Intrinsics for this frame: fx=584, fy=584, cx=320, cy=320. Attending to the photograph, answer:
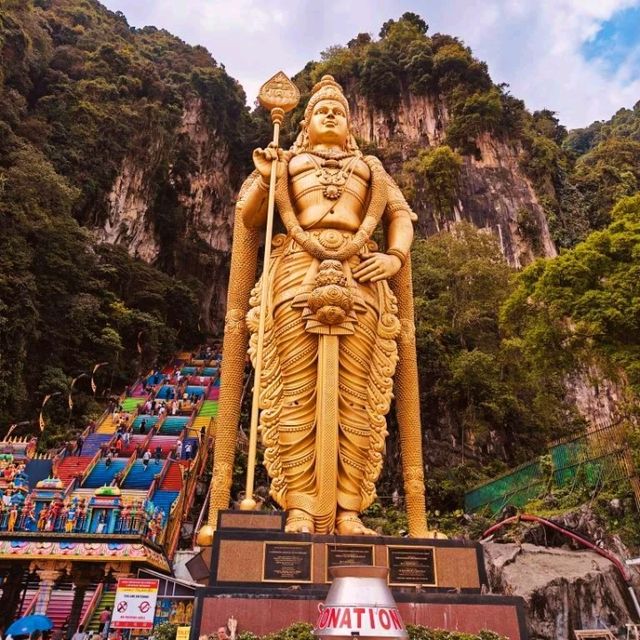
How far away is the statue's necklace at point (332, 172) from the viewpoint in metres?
5.02

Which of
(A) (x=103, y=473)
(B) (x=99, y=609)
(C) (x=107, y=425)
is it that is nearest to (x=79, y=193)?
(C) (x=107, y=425)

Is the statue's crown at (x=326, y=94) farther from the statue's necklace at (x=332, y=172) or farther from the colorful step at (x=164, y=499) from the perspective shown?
the colorful step at (x=164, y=499)

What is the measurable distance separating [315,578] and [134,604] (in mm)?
2538

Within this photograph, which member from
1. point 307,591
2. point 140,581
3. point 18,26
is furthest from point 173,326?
point 307,591

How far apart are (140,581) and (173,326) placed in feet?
68.2

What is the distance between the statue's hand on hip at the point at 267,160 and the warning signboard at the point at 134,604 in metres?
3.81

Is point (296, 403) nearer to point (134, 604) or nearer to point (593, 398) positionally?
point (134, 604)

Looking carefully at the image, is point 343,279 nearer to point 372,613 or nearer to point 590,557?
point 372,613

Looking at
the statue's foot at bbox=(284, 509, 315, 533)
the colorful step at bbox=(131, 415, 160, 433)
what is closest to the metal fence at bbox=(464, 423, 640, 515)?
the statue's foot at bbox=(284, 509, 315, 533)

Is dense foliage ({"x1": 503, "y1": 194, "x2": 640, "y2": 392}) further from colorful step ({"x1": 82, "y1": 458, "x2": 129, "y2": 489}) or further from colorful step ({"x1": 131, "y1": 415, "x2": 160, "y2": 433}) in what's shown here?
colorful step ({"x1": 131, "y1": 415, "x2": 160, "y2": 433})

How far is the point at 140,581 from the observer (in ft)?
17.5

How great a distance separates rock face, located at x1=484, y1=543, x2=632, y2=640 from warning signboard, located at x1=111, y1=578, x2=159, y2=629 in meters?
3.21

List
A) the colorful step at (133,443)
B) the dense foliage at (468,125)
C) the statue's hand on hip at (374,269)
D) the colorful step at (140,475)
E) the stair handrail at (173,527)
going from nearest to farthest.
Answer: the statue's hand on hip at (374,269) → the stair handrail at (173,527) → the colorful step at (140,475) → the colorful step at (133,443) → the dense foliage at (468,125)

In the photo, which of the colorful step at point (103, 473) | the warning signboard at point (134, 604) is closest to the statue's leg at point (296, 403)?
the warning signboard at point (134, 604)
